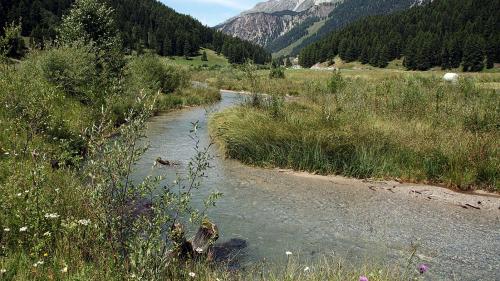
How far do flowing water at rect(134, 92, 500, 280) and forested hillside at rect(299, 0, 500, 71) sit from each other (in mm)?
142703

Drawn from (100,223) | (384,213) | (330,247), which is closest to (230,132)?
(384,213)

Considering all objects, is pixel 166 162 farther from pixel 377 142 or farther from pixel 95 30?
pixel 95 30

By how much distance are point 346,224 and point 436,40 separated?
162 metres

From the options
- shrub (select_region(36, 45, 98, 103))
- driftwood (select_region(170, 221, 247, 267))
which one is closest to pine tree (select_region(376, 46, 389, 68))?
shrub (select_region(36, 45, 98, 103))

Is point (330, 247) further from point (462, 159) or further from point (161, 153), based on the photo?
point (161, 153)

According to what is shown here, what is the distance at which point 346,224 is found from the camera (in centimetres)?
838

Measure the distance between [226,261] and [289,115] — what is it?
9976mm

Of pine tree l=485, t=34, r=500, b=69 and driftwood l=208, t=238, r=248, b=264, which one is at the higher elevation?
pine tree l=485, t=34, r=500, b=69

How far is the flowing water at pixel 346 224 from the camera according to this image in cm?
687

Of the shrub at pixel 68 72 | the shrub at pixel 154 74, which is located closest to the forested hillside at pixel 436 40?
the shrub at pixel 154 74

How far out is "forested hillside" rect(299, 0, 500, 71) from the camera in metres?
136

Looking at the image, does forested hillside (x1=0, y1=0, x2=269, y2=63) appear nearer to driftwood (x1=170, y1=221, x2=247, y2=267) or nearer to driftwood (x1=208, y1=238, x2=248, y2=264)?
driftwood (x1=208, y1=238, x2=248, y2=264)

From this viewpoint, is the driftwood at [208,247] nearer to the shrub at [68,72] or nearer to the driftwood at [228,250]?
the driftwood at [228,250]

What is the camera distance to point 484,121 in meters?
14.5
